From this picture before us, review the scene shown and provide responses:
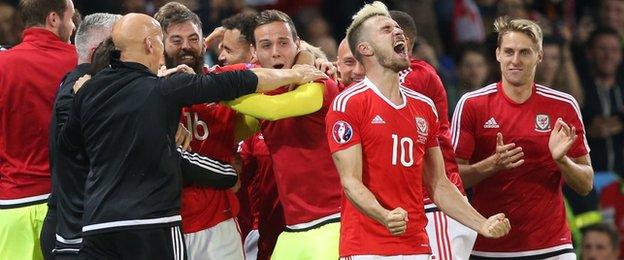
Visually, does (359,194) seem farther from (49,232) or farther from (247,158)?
(49,232)

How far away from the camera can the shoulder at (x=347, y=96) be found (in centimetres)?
714

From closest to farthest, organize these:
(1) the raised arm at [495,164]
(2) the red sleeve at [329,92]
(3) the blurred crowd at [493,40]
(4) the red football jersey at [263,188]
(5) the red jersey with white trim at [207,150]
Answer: (2) the red sleeve at [329,92], (5) the red jersey with white trim at [207,150], (1) the raised arm at [495,164], (4) the red football jersey at [263,188], (3) the blurred crowd at [493,40]

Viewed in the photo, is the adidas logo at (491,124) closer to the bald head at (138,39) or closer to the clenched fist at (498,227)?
the clenched fist at (498,227)

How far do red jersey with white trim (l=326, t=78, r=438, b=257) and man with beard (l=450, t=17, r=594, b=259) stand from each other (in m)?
1.31

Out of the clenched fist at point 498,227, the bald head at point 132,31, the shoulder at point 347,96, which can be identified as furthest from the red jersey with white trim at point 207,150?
the clenched fist at point 498,227

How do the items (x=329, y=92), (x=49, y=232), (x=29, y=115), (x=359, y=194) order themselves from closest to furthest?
(x=359, y=194) < (x=329, y=92) < (x=49, y=232) < (x=29, y=115)

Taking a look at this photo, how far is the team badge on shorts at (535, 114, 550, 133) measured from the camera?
8484 millimetres

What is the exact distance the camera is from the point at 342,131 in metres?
7.07

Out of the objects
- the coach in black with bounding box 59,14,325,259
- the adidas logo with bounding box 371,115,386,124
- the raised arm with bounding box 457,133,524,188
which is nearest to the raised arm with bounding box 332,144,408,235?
the adidas logo with bounding box 371,115,386,124

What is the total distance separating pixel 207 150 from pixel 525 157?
2.10m

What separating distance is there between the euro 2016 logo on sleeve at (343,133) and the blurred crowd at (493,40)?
16.9ft

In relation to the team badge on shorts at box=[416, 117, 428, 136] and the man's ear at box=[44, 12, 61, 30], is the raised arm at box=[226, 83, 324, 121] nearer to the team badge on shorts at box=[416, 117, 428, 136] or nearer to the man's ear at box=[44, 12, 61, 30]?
the team badge on shorts at box=[416, 117, 428, 136]

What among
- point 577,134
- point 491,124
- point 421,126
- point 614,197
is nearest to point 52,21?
point 421,126

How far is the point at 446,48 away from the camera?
1522cm
